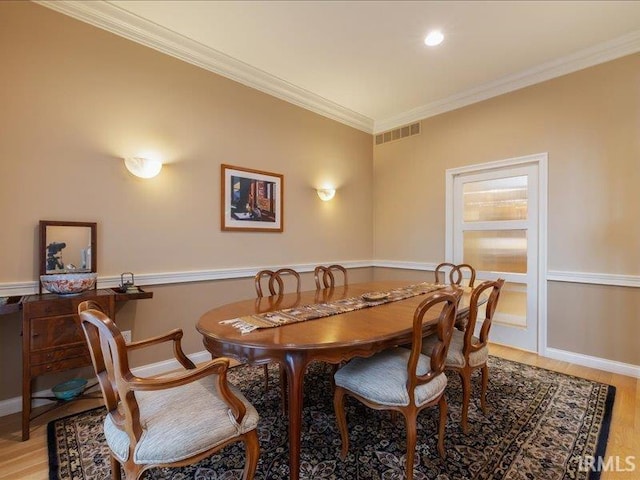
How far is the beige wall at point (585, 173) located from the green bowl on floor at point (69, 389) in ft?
13.8

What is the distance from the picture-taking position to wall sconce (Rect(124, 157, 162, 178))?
8.42ft

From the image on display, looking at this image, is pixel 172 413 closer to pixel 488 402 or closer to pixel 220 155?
pixel 488 402

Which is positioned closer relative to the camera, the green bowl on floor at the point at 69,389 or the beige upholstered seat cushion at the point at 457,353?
the beige upholstered seat cushion at the point at 457,353

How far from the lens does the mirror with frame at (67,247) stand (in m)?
2.20

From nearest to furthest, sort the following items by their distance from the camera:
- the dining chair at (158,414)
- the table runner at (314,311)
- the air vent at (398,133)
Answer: the dining chair at (158,414) → the table runner at (314,311) → the air vent at (398,133)

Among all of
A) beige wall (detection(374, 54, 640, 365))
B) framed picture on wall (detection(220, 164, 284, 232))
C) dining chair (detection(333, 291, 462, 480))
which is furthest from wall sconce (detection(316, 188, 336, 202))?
dining chair (detection(333, 291, 462, 480))

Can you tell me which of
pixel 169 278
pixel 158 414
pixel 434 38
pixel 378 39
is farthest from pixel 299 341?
pixel 434 38

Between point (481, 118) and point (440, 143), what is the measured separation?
53cm

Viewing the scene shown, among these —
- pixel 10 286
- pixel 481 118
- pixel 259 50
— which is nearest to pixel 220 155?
pixel 259 50

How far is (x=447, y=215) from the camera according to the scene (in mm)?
3961

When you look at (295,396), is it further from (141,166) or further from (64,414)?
(141,166)

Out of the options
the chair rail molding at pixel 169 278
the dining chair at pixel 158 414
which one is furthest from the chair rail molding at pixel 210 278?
the dining chair at pixel 158 414

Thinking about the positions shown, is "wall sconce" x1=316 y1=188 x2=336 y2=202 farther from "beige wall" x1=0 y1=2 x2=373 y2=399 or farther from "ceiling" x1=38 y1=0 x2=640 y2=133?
"ceiling" x1=38 y1=0 x2=640 y2=133

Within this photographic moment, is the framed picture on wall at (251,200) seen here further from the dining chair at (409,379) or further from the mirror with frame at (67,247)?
the dining chair at (409,379)
